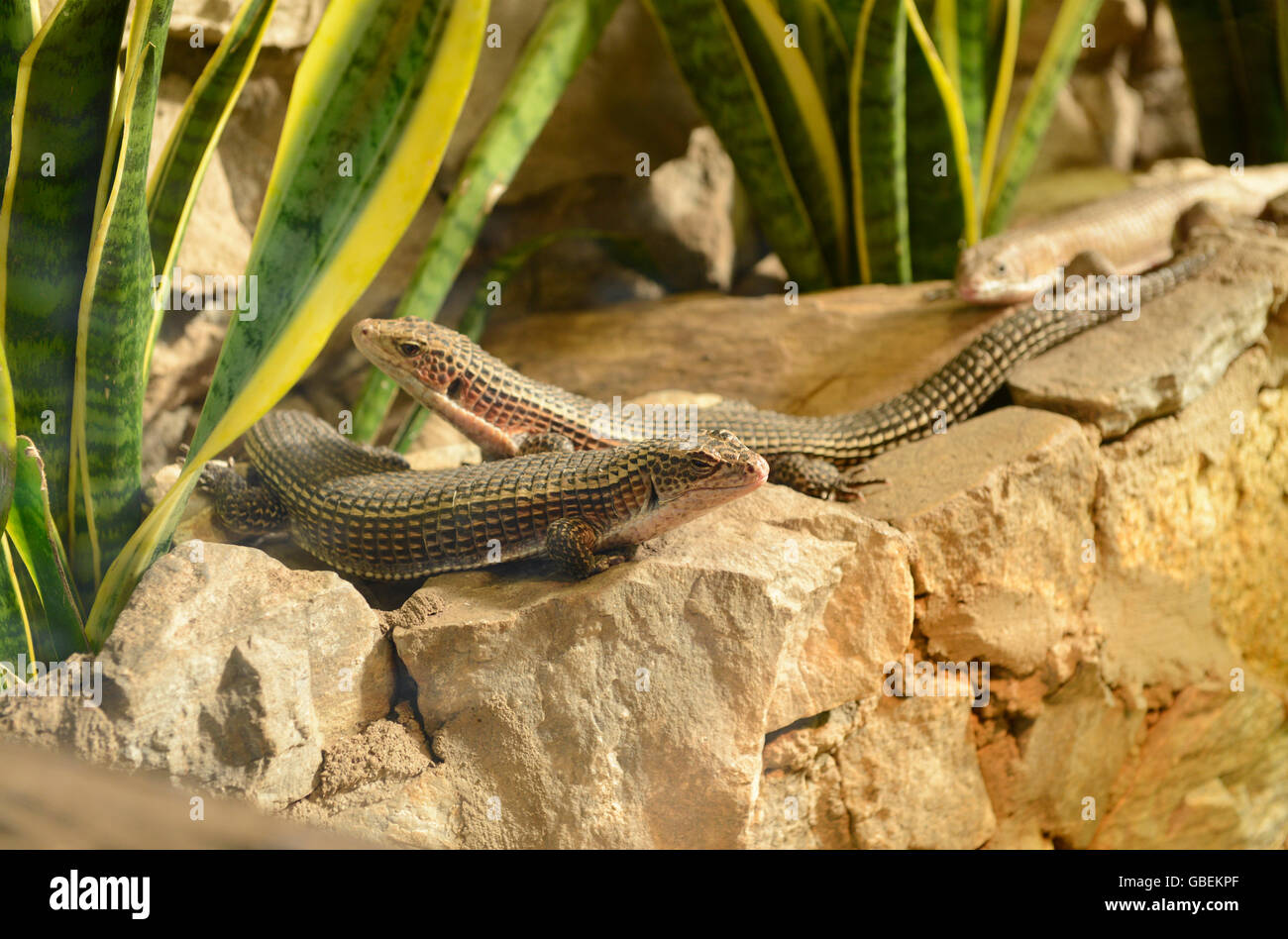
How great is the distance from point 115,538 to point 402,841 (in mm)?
1043

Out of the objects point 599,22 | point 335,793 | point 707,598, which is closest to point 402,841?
point 335,793

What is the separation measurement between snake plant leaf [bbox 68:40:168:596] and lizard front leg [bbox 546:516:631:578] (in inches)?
40.9

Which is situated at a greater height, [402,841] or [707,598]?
[707,598]

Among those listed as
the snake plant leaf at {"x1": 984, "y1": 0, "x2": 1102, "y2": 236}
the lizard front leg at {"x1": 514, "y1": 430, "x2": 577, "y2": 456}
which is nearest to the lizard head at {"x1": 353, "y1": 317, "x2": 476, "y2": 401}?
the lizard front leg at {"x1": 514, "y1": 430, "x2": 577, "y2": 456}

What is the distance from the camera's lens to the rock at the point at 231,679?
1900mm

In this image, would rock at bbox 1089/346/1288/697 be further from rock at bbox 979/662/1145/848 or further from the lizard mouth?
the lizard mouth

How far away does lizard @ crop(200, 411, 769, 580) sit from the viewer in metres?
2.38

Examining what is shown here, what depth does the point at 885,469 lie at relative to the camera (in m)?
3.12

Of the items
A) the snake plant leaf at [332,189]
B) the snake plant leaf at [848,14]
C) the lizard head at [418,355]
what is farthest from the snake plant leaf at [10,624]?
the snake plant leaf at [848,14]

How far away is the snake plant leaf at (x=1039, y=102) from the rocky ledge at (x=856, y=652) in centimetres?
151

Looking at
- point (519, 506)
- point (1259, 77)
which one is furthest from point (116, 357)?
point (1259, 77)

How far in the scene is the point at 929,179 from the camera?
4.84 metres

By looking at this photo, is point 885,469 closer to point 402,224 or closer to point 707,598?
point 707,598

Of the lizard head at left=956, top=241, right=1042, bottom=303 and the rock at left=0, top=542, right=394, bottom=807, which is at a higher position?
the lizard head at left=956, top=241, right=1042, bottom=303
